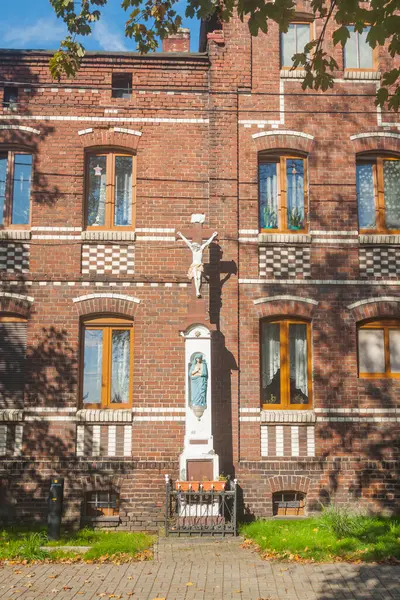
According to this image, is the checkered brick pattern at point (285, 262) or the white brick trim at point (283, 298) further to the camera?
the checkered brick pattern at point (285, 262)

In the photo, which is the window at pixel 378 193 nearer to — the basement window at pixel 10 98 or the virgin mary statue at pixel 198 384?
the virgin mary statue at pixel 198 384

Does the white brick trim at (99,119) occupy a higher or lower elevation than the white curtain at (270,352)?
higher

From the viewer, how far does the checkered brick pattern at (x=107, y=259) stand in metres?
14.2

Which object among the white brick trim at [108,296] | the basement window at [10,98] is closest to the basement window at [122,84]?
the basement window at [10,98]

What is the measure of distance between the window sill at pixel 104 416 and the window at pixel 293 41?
8266 mm

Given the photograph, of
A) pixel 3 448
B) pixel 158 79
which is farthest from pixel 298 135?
pixel 3 448

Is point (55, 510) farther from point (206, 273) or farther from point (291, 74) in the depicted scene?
point (291, 74)

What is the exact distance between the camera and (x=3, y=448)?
13562 mm

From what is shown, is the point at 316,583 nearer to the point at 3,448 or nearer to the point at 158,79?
the point at 3,448

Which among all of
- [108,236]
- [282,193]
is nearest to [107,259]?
[108,236]

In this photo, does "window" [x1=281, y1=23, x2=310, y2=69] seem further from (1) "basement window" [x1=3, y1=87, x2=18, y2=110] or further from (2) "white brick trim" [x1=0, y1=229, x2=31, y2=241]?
(2) "white brick trim" [x1=0, y1=229, x2=31, y2=241]

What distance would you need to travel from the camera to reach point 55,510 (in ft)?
39.5

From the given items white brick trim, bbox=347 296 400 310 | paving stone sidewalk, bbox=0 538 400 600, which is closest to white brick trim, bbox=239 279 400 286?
white brick trim, bbox=347 296 400 310

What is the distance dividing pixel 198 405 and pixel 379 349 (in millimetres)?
4078
